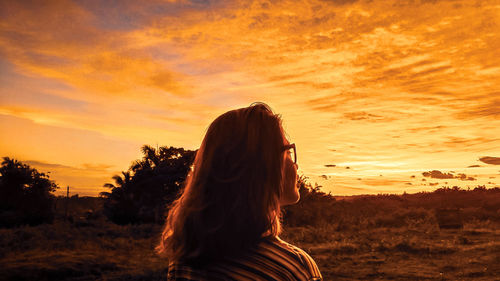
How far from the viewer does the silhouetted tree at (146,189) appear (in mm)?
31562

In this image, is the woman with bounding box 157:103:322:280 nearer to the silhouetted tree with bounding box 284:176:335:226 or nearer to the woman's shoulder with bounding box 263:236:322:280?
the woman's shoulder with bounding box 263:236:322:280

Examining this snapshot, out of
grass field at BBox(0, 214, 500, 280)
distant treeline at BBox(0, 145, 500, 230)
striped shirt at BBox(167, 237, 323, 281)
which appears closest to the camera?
striped shirt at BBox(167, 237, 323, 281)

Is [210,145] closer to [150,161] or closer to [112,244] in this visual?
[112,244]

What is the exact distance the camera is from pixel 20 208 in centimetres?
3028

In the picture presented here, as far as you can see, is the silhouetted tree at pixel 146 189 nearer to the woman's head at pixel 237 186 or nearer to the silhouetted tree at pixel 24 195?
the silhouetted tree at pixel 24 195

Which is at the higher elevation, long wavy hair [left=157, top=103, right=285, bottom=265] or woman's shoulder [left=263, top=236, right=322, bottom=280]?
long wavy hair [left=157, top=103, right=285, bottom=265]

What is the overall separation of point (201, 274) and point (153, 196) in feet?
103

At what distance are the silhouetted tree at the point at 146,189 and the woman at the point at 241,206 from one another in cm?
2976

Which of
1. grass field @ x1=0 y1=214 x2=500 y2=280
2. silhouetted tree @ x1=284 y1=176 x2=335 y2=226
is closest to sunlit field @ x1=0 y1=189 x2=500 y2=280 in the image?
grass field @ x1=0 y1=214 x2=500 y2=280

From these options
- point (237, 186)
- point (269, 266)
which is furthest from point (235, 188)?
point (269, 266)

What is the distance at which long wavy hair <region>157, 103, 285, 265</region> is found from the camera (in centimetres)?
157

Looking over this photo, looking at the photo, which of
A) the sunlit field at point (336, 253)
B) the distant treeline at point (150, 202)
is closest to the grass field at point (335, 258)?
the sunlit field at point (336, 253)

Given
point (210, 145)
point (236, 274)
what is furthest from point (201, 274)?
point (210, 145)

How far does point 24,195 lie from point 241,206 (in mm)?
33687
